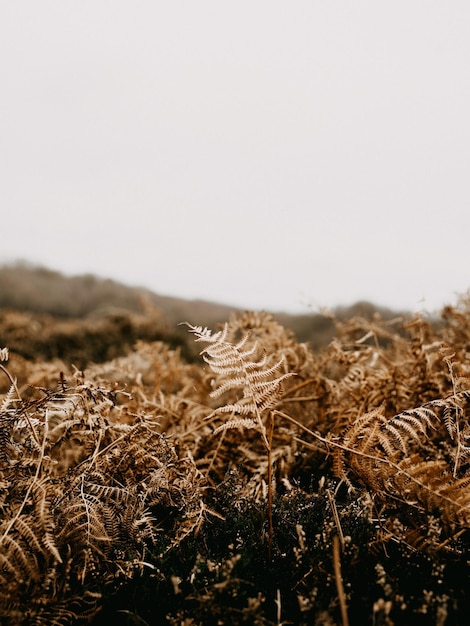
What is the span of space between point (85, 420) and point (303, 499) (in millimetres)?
661

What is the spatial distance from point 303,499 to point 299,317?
7178mm

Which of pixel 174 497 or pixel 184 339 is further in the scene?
pixel 184 339

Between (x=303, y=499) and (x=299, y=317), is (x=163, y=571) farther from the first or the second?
(x=299, y=317)

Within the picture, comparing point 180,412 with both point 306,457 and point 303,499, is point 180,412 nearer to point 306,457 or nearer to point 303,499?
point 306,457

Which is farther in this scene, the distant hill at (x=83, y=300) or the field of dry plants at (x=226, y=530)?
the distant hill at (x=83, y=300)

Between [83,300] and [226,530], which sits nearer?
[226,530]

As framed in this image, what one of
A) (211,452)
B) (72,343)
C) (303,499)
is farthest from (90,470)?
(72,343)

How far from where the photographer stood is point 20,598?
105cm

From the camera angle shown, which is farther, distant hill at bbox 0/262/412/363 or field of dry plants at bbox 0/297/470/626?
distant hill at bbox 0/262/412/363

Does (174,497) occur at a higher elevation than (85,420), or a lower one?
lower

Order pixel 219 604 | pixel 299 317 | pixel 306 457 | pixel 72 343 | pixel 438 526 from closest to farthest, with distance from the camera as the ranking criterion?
pixel 219 604 < pixel 438 526 < pixel 306 457 < pixel 72 343 < pixel 299 317

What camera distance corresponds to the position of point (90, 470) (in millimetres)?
1332

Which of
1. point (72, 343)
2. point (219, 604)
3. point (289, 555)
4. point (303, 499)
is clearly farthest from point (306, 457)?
point (72, 343)

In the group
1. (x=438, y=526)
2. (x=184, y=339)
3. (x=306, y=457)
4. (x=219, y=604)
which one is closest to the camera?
(x=219, y=604)
